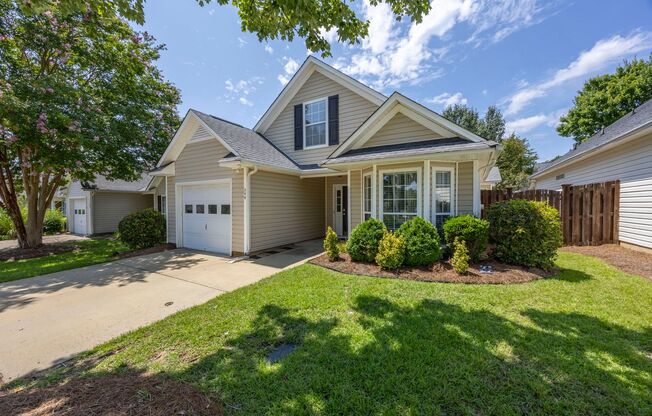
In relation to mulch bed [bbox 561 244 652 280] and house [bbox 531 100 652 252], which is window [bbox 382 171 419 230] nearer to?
mulch bed [bbox 561 244 652 280]

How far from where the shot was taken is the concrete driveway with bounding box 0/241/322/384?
346cm

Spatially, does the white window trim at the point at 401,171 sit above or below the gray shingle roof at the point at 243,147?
below

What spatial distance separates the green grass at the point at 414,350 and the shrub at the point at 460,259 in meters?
0.73

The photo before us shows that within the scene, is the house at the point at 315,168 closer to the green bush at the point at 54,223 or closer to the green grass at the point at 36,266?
the green grass at the point at 36,266

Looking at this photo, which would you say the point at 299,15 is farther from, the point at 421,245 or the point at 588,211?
the point at 588,211

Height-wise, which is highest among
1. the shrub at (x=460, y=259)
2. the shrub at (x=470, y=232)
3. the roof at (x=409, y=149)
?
the roof at (x=409, y=149)

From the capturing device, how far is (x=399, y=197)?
7.78 meters

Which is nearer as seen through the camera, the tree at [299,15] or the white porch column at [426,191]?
the tree at [299,15]

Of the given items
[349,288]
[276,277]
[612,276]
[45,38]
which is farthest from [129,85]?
[612,276]

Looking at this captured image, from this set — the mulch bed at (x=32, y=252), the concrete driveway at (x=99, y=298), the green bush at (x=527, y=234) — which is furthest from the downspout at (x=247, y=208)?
the mulch bed at (x=32, y=252)

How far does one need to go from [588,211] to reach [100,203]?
85.5 feet

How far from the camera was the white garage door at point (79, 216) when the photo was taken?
56.5 feet

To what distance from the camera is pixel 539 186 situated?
18219 millimetres

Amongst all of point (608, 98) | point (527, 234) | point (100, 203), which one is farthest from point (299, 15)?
point (608, 98)
